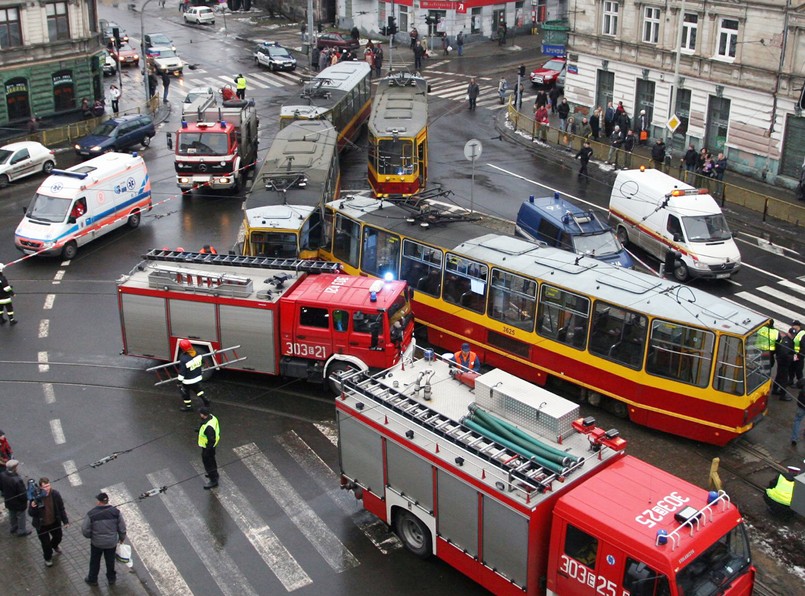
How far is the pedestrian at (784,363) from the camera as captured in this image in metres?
22.4

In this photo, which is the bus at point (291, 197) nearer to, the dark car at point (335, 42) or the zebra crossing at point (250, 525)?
the zebra crossing at point (250, 525)

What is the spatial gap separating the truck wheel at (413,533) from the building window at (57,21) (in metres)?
37.2

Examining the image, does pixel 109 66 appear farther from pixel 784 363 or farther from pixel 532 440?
pixel 532 440

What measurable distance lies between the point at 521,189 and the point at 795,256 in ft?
34.8

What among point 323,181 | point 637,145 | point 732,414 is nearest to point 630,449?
point 732,414

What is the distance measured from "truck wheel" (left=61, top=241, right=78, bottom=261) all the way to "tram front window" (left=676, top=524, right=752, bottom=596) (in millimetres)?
23218

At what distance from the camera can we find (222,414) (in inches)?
861

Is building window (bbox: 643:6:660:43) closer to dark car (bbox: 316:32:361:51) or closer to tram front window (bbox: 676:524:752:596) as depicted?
dark car (bbox: 316:32:361:51)

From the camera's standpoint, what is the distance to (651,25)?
142ft

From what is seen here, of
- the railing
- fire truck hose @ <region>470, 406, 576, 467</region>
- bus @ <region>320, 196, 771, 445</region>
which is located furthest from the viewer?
the railing

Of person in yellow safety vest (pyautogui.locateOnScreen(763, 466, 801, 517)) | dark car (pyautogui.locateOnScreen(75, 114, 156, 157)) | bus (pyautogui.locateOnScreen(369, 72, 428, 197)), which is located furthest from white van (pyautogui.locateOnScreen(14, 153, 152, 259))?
person in yellow safety vest (pyautogui.locateOnScreen(763, 466, 801, 517))

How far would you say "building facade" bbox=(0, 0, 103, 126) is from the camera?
147 feet

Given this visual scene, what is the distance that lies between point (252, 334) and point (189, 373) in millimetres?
1713

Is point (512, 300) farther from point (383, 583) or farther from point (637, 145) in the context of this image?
point (637, 145)
